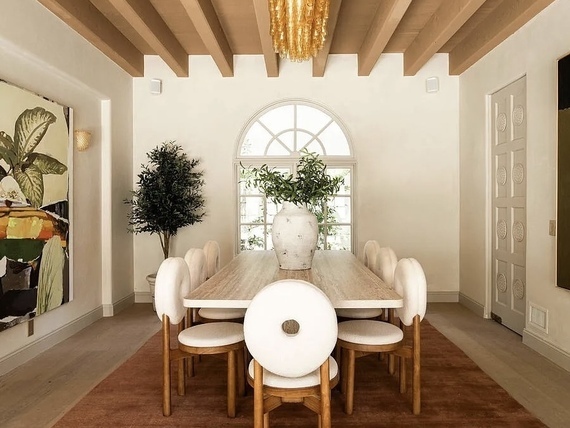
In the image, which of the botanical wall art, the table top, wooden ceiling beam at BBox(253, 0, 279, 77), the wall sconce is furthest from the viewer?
the wall sconce

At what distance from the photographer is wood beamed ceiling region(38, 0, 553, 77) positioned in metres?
3.95

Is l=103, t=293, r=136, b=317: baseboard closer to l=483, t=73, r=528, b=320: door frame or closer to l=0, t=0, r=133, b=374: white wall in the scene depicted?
l=0, t=0, r=133, b=374: white wall

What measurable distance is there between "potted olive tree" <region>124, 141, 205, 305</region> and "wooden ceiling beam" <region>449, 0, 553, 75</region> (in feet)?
11.6

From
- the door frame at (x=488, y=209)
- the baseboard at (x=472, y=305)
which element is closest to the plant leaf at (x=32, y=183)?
the door frame at (x=488, y=209)

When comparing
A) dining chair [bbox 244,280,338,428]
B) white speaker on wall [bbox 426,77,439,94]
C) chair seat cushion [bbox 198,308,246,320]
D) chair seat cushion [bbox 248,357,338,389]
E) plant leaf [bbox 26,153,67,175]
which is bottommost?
chair seat cushion [bbox 248,357,338,389]

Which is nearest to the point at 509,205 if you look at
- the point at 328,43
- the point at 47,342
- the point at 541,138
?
the point at 541,138

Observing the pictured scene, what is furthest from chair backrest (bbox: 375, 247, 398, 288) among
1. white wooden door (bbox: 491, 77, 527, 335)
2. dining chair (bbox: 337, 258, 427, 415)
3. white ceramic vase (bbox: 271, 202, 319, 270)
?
white wooden door (bbox: 491, 77, 527, 335)

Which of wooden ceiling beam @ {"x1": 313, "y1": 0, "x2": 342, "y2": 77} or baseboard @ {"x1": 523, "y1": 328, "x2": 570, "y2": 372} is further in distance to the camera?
Answer: wooden ceiling beam @ {"x1": 313, "y1": 0, "x2": 342, "y2": 77}

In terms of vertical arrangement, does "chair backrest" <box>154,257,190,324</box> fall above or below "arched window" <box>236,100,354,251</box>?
below

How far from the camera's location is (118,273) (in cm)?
540

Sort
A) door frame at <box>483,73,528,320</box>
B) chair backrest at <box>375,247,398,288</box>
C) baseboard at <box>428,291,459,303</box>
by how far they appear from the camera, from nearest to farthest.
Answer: chair backrest at <box>375,247,398,288</box> < door frame at <box>483,73,528,320</box> < baseboard at <box>428,291,459,303</box>

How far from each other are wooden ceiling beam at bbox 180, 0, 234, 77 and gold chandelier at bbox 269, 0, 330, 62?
0.91 m

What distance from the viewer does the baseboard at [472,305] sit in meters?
5.08

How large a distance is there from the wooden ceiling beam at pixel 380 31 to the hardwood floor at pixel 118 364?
304 cm
